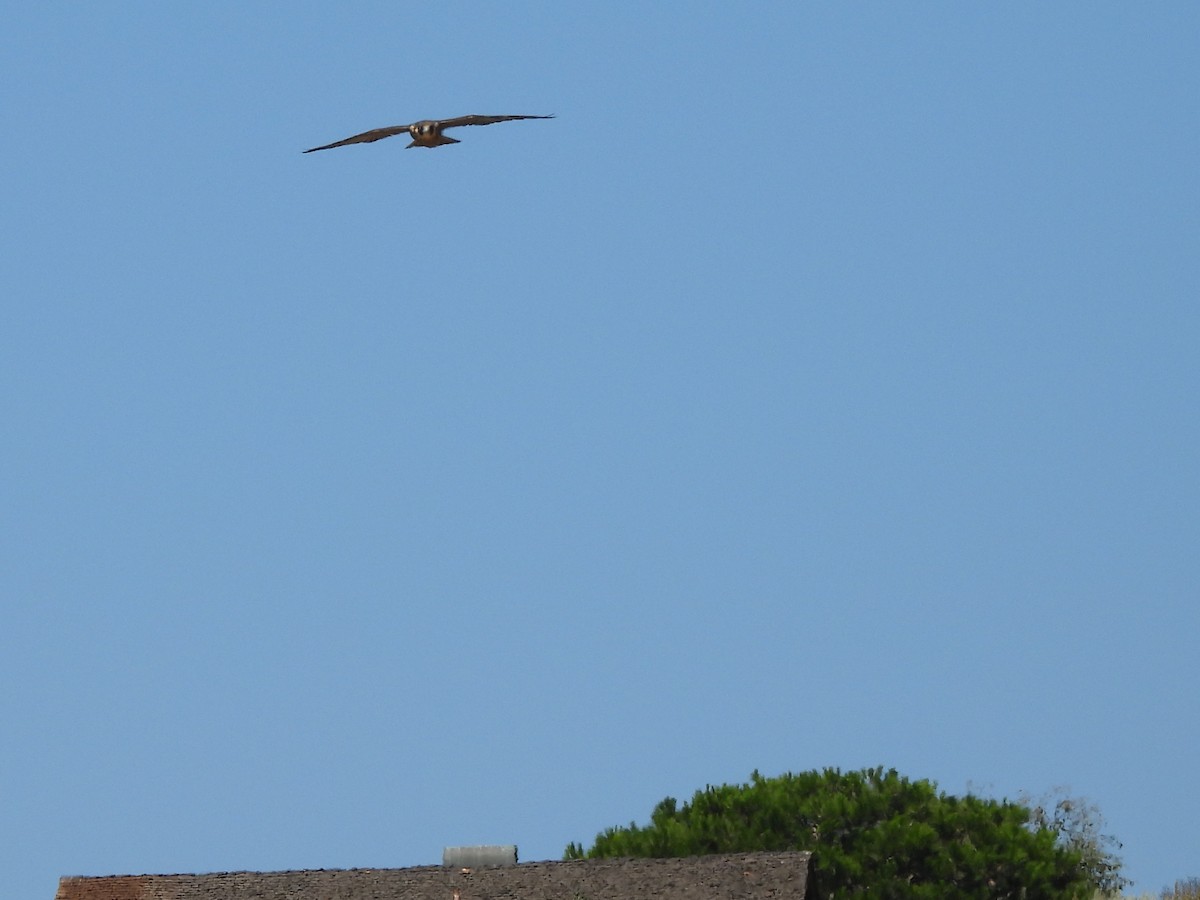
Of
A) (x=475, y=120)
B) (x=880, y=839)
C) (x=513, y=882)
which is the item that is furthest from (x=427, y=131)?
(x=880, y=839)

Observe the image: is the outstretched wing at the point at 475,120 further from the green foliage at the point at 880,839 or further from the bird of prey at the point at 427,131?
the green foliage at the point at 880,839

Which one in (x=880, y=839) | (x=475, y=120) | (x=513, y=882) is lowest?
(x=513, y=882)

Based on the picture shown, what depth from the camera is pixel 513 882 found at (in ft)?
113

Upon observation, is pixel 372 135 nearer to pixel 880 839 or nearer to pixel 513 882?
pixel 513 882

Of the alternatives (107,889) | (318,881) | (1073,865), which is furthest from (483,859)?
(1073,865)

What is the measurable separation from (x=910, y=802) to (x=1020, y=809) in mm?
2882

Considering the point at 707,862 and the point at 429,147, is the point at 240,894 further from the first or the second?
the point at 429,147

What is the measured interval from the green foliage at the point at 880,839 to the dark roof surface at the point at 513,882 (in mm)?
10238

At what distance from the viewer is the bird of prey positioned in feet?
94.6

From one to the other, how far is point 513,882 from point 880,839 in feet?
41.0

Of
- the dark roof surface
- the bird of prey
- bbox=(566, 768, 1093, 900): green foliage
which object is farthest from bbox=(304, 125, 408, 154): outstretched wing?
bbox=(566, 768, 1093, 900): green foliage

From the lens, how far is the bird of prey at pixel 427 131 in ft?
94.6

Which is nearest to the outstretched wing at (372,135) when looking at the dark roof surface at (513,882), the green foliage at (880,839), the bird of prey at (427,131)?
the bird of prey at (427,131)

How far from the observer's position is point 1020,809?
46.7 meters
